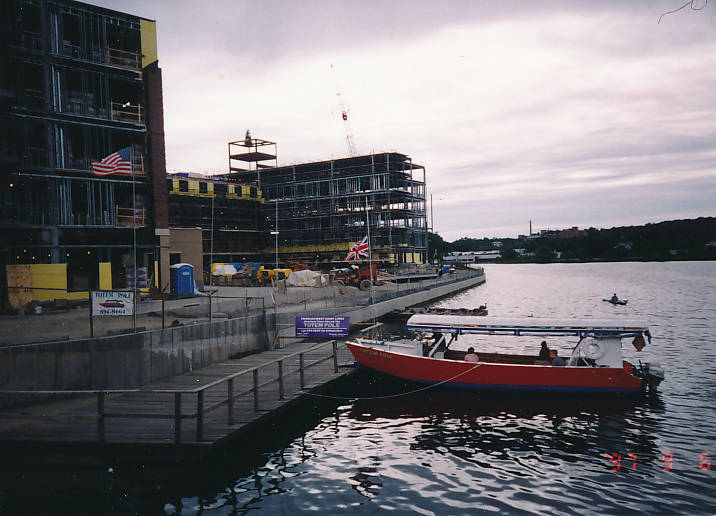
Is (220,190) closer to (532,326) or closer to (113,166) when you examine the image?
(113,166)

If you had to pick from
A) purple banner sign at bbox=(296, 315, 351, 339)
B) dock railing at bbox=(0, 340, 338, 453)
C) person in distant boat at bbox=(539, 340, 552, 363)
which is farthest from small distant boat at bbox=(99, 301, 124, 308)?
person in distant boat at bbox=(539, 340, 552, 363)

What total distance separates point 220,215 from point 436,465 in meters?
96.3

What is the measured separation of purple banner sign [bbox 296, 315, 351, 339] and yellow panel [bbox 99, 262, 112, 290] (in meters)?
22.1

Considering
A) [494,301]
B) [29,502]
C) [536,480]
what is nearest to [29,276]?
[29,502]

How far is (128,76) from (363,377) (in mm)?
33407

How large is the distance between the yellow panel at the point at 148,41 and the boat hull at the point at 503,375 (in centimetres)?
3503

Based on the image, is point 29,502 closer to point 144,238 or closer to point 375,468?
point 375,468

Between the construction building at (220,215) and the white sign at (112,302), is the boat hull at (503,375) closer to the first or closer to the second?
the white sign at (112,302)

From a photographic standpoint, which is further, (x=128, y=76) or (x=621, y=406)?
(x=128, y=76)

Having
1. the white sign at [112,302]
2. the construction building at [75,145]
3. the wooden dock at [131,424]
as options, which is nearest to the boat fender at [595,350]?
the wooden dock at [131,424]

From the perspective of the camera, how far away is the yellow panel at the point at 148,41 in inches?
1704

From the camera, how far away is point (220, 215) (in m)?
106

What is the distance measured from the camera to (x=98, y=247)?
40156 millimetres

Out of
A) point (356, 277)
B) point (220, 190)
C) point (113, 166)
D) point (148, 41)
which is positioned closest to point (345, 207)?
point (220, 190)
